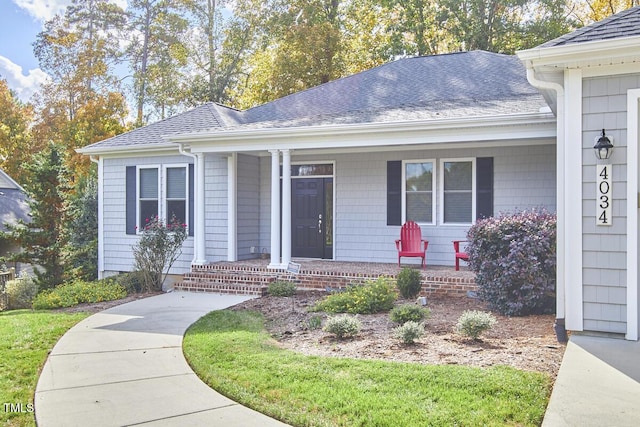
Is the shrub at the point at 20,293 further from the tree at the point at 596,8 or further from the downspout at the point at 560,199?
the tree at the point at 596,8

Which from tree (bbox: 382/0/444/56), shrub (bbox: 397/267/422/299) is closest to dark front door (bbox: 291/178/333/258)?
shrub (bbox: 397/267/422/299)

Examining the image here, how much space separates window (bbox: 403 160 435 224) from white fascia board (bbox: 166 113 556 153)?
1398 millimetres

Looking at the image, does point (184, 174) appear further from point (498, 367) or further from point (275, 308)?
point (498, 367)

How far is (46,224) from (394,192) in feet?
23.7

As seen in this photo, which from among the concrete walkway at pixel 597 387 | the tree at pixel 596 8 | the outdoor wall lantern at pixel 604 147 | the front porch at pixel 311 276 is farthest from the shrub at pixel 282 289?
the tree at pixel 596 8

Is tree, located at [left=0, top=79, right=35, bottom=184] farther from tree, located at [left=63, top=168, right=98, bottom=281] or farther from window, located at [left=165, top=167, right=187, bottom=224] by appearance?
window, located at [left=165, top=167, right=187, bottom=224]

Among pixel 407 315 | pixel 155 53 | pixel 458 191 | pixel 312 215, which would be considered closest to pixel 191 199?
pixel 312 215

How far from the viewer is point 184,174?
477 inches

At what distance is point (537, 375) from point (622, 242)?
1916mm

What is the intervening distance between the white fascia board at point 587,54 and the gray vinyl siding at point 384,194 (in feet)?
14.7

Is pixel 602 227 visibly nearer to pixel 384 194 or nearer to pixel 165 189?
pixel 384 194

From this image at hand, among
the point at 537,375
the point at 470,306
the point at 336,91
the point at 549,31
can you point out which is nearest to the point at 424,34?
the point at 549,31

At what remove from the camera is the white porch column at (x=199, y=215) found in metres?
11.0

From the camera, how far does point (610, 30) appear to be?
5461mm
